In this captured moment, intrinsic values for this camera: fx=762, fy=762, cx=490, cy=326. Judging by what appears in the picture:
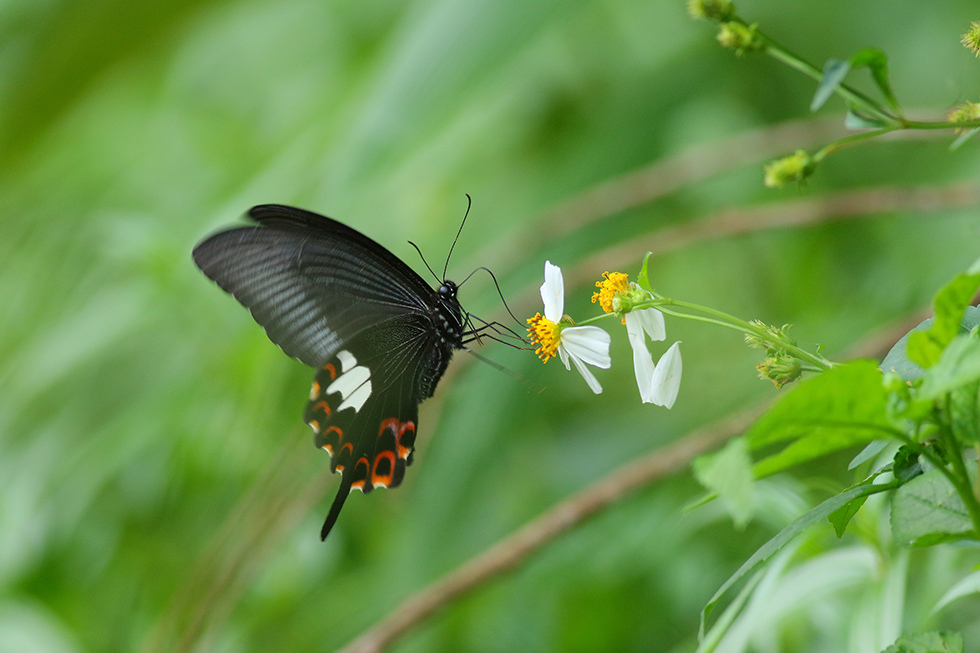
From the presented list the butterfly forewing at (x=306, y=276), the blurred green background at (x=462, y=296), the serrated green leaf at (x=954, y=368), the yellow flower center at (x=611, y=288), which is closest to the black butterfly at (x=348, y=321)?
the butterfly forewing at (x=306, y=276)

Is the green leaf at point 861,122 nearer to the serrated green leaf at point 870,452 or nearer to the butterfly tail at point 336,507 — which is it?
the serrated green leaf at point 870,452

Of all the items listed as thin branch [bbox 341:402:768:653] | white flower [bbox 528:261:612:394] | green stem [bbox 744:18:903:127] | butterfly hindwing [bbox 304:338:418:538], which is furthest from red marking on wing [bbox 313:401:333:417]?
green stem [bbox 744:18:903:127]

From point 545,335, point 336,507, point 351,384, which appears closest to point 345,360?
point 351,384

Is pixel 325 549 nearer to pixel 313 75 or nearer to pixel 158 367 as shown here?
pixel 158 367

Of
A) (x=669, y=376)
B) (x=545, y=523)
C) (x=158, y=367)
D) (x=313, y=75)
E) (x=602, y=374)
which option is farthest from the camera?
(x=313, y=75)

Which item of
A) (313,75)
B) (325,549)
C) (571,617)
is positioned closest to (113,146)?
(313,75)

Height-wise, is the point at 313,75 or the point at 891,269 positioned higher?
the point at 313,75
